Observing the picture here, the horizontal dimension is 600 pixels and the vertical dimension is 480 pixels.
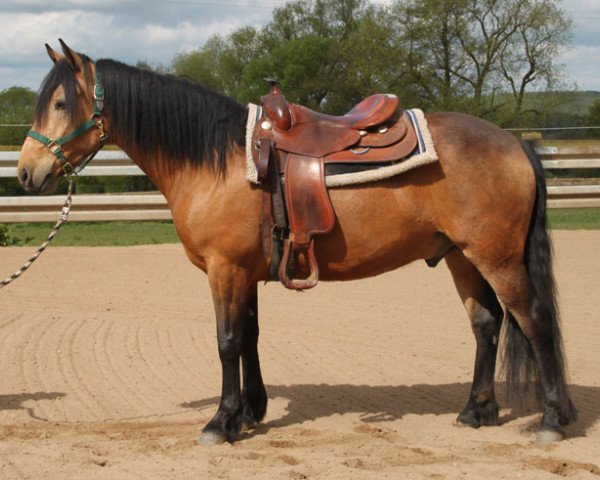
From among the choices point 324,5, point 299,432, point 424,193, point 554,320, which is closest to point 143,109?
point 424,193

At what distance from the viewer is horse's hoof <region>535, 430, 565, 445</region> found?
14.0ft

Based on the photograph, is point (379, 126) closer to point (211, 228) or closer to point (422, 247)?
Answer: point (422, 247)

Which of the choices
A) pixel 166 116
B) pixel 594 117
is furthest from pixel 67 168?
pixel 594 117

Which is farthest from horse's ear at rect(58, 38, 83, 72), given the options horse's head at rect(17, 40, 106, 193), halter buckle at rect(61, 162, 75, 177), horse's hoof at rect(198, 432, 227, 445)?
Answer: horse's hoof at rect(198, 432, 227, 445)

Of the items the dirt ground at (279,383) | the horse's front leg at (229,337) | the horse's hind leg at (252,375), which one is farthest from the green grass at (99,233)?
the horse's front leg at (229,337)

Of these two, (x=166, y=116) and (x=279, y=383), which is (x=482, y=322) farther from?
(x=166, y=116)

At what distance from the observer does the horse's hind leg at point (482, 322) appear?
187 inches

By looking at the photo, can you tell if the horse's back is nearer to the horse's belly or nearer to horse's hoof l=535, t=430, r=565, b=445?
the horse's belly

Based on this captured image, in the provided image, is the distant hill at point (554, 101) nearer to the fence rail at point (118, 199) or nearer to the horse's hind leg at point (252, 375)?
the fence rail at point (118, 199)

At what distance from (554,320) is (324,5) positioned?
30961 millimetres

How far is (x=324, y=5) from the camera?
33.8m

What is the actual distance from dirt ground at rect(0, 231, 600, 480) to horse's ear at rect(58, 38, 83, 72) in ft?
6.45

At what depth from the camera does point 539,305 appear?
437 centimetres

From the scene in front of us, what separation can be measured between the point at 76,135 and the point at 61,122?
0.33ft
